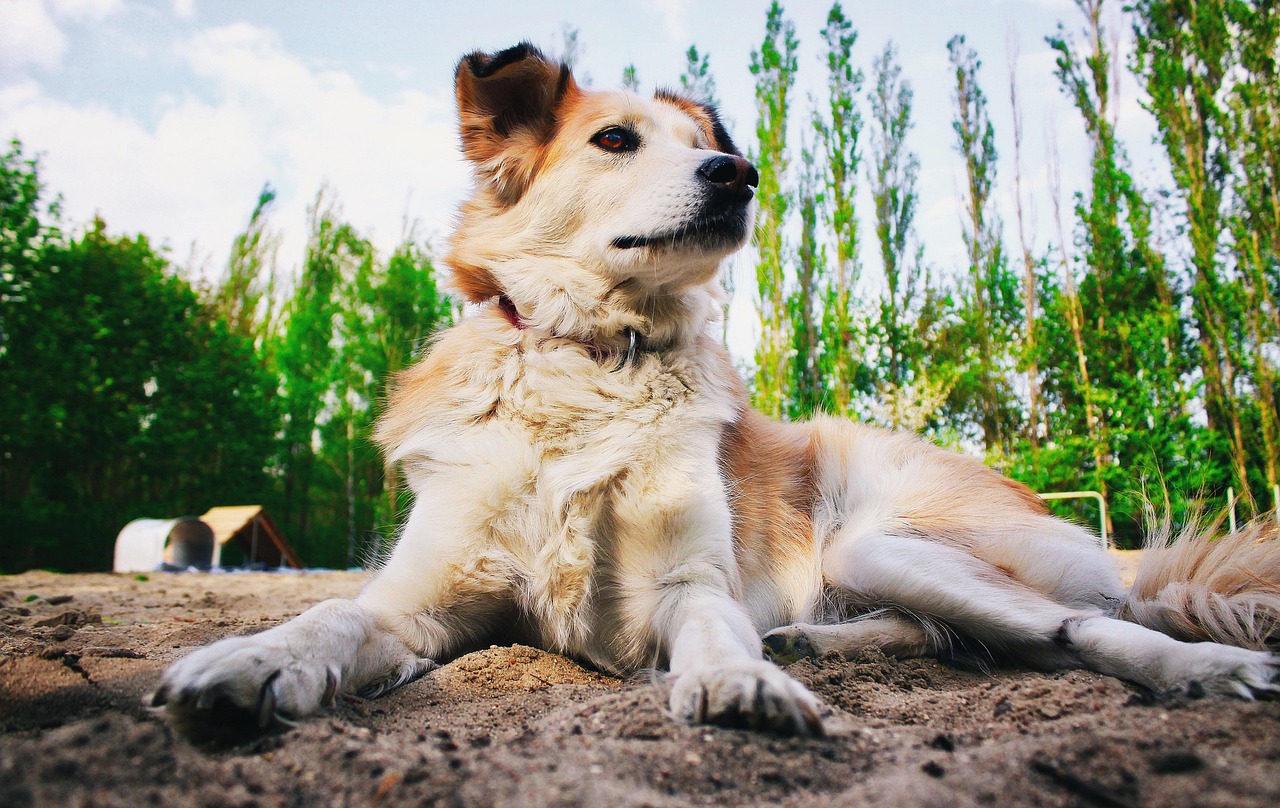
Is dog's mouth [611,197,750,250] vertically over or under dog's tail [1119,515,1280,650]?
over

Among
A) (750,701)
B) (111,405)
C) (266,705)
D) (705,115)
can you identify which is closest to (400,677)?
(266,705)

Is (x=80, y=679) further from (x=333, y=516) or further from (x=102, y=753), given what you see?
(x=333, y=516)

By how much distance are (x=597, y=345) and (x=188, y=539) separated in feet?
33.7

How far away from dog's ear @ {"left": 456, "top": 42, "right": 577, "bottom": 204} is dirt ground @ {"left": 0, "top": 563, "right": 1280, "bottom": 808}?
1839 mm

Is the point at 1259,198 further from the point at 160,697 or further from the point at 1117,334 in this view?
the point at 160,697

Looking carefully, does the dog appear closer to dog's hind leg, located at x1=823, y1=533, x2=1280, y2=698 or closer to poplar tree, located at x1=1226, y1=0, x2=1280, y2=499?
dog's hind leg, located at x1=823, y1=533, x2=1280, y2=698

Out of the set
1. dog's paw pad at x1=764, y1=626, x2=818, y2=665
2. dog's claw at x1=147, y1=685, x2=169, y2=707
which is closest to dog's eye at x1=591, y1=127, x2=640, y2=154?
dog's paw pad at x1=764, y1=626, x2=818, y2=665

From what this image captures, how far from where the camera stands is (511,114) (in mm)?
2840

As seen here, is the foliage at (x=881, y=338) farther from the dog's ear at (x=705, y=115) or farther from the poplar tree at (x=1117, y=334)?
the dog's ear at (x=705, y=115)

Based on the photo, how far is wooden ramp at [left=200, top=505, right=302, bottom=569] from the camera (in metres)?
10.2

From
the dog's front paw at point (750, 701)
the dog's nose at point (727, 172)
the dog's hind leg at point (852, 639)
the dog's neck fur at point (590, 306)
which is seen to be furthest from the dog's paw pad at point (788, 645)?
the dog's nose at point (727, 172)

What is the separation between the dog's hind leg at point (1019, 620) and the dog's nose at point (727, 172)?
126cm

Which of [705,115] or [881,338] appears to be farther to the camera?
[881,338]

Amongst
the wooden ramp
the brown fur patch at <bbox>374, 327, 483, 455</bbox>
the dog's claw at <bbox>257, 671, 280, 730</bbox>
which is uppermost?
the brown fur patch at <bbox>374, 327, 483, 455</bbox>
